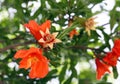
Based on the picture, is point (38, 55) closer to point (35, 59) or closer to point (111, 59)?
point (35, 59)

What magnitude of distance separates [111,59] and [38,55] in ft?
1.16

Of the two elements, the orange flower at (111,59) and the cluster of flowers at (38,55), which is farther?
the orange flower at (111,59)

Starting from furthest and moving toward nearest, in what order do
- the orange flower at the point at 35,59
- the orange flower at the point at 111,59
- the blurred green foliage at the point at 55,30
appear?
the blurred green foliage at the point at 55,30 → the orange flower at the point at 111,59 → the orange flower at the point at 35,59

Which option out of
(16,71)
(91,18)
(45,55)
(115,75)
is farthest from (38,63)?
(16,71)

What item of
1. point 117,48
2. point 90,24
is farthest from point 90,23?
point 117,48

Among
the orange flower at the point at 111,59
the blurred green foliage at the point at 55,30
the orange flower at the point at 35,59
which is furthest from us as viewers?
the blurred green foliage at the point at 55,30

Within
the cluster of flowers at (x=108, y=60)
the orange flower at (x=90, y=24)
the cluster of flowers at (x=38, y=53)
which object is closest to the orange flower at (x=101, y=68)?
the cluster of flowers at (x=108, y=60)

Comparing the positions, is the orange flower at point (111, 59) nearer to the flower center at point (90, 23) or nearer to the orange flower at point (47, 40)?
the flower center at point (90, 23)

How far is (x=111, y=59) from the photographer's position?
160cm

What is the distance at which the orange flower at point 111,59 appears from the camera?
160 centimetres

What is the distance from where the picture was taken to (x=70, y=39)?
1.89m

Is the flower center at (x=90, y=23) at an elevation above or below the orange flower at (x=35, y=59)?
above

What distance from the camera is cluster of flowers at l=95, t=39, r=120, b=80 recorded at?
5.26 ft

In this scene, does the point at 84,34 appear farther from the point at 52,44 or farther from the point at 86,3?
the point at 52,44
